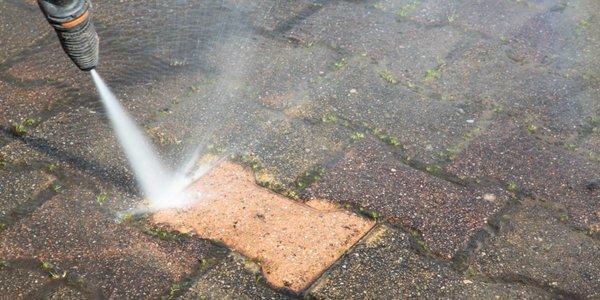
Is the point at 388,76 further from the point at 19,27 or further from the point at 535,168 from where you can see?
the point at 19,27

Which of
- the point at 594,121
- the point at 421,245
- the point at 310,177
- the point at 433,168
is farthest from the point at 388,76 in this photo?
the point at 421,245

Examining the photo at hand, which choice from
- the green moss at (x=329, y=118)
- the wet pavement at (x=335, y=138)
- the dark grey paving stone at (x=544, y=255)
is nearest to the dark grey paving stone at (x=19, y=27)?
the wet pavement at (x=335, y=138)

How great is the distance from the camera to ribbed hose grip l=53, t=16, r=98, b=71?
335cm

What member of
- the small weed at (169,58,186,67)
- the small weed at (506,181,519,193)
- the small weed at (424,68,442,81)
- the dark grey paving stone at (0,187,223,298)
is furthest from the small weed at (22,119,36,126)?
the small weed at (506,181,519,193)

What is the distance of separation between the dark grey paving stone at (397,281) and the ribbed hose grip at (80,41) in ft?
5.60

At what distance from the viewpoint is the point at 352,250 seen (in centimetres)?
352

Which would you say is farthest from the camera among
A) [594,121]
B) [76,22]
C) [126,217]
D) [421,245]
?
[594,121]

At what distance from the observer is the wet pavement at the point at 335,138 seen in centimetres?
342

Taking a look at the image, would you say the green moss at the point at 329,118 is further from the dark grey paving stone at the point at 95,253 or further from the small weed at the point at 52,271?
the small weed at the point at 52,271

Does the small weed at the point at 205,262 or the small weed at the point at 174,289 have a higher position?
the small weed at the point at 205,262

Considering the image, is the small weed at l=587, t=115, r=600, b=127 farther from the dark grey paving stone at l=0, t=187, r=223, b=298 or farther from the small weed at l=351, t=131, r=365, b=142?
the dark grey paving stone at l=0, t=187, r=223, b=298

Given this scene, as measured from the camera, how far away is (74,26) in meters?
3.33

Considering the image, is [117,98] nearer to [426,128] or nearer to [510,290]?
[426,128]

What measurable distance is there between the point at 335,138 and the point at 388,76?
0.88 meters
